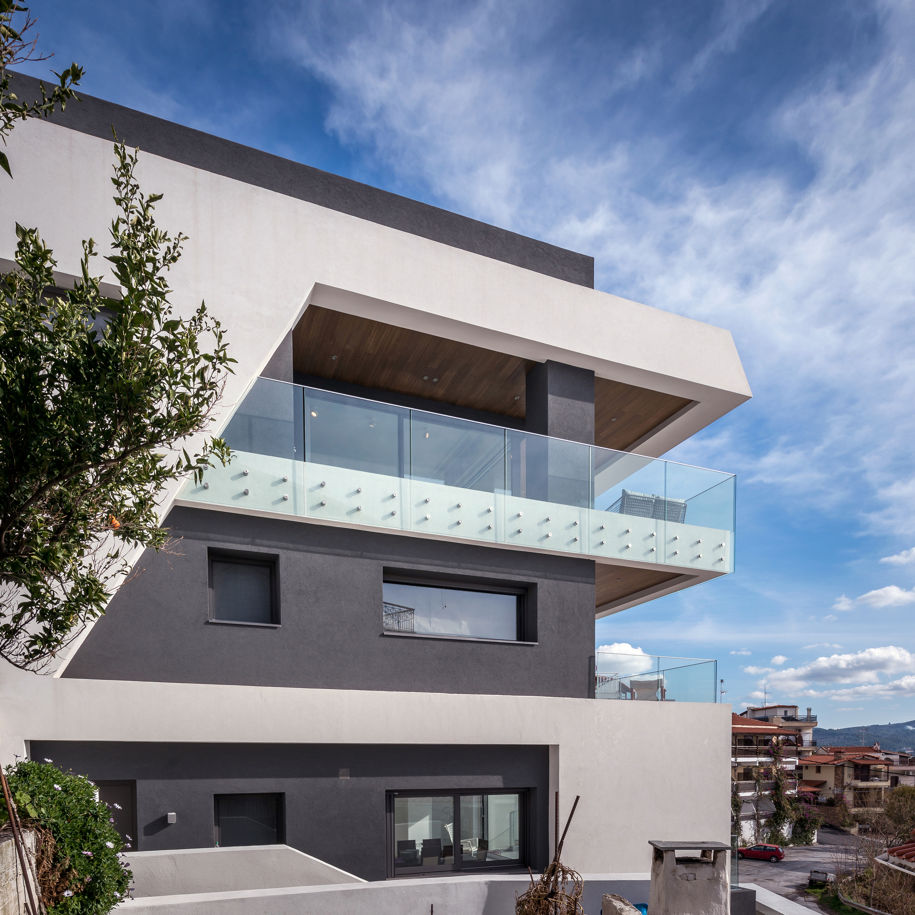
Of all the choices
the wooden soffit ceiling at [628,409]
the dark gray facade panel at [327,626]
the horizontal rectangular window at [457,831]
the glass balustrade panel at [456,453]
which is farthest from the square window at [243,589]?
the wooden soffit ceiling at [628,409]

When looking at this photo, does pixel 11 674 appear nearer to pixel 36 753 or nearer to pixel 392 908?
pixel 36 753

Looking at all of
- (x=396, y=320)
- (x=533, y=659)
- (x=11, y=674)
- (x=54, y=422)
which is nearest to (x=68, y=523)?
(x=54, y=422)

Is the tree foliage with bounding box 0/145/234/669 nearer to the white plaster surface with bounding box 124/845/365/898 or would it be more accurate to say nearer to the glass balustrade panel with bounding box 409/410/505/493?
the white plaster surface with bounding box 124/845/365/898

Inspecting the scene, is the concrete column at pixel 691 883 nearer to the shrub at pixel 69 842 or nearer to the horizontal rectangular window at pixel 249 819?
the horizontal rectangular window at pixel 249 819

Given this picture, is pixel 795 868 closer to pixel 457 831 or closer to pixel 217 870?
pixel 457 831

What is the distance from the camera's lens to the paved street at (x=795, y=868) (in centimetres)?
3662

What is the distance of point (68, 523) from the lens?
4.79m

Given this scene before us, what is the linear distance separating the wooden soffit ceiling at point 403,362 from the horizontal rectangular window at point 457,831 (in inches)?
281

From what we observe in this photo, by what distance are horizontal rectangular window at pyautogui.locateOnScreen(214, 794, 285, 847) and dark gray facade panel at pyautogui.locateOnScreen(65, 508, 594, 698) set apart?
1.53 m

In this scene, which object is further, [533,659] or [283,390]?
[533,659]

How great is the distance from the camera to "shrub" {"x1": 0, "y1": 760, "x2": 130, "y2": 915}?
19.9ft

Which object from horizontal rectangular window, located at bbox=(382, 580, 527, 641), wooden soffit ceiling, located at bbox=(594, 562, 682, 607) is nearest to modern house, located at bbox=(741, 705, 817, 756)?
wooden soffit ceiling, located at bbox=(594, 562, 682, 607)

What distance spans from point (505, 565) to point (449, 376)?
3881mm

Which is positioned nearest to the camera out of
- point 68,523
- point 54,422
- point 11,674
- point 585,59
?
point 54,422
